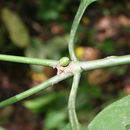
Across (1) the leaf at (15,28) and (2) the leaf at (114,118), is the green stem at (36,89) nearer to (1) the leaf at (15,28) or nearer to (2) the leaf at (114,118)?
(2) the leaf at (114,118)

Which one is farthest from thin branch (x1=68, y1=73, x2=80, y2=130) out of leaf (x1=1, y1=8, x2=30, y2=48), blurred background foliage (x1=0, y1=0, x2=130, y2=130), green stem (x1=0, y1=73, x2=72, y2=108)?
leaf (x1=1, y1=8, x2=30, y2=48)

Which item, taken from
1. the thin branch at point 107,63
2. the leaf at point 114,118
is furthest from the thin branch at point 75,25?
the leaf at point 114,118

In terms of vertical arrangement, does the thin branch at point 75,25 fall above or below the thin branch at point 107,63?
above

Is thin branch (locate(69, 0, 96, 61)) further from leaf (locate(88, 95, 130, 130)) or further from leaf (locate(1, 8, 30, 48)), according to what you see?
leaf (locate(1, 8, 30, 48))

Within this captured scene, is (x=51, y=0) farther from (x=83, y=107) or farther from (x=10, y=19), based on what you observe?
(x=83, y=107)

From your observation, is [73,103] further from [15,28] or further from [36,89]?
[15,28]

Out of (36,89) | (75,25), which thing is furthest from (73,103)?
(75,25)
